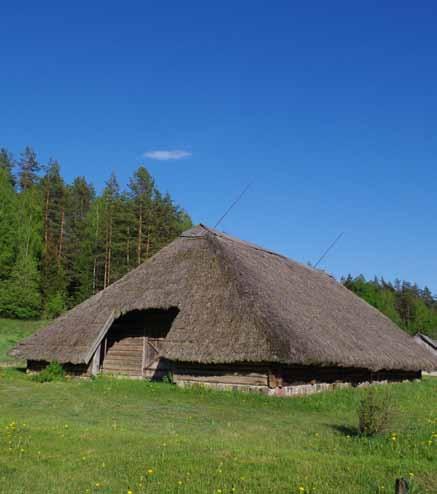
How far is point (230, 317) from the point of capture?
54.9 ft

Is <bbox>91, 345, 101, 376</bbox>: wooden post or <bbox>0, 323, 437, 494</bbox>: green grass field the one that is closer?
<bbox>0, 323, 437, 494</bbox>: green grass field

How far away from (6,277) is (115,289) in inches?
881

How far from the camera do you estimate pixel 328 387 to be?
18.5 metres

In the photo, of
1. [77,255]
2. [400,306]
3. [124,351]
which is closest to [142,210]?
[77,255]

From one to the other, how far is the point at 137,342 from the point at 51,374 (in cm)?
338

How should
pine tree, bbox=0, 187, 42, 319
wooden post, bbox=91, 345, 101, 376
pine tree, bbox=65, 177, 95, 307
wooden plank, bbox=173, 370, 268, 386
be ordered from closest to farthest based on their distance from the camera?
wooden plank, bbox=173, 370, 268, 386 < wooden post, bbox=91, 345, 101, 376 < pine tree, bbox=0, 187, 42, 319 < pine tree, bbox=65, 177, 95, 307

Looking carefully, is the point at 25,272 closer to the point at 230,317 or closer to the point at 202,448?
the point at 230,317

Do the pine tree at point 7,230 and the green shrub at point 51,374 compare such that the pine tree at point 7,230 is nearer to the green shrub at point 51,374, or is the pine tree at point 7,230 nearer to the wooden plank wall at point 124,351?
the wooden plank wall at point 124,351

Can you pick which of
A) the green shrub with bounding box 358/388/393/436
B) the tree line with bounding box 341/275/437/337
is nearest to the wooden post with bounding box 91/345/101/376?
the green shrub with bounding box 358/388/393/436

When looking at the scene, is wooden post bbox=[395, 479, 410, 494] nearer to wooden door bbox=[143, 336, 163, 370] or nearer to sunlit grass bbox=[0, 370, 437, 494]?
sunlit grass bbox=[0, 370, 437, 494]

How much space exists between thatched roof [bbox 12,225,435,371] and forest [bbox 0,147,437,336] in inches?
793

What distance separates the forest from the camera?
3991 cm

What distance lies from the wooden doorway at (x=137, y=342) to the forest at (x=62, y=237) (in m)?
20.8

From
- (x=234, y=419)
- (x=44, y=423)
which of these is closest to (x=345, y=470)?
(x=234, y=419)
